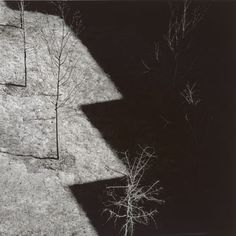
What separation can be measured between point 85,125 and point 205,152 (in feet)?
12.0

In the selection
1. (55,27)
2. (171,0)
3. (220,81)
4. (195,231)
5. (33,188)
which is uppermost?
(171,0)

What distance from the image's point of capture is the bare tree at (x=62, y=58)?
54.4 feet

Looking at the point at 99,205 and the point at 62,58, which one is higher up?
the point at 62,58

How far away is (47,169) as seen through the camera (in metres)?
14.3

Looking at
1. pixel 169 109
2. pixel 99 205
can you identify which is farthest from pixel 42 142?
pixel 169 109

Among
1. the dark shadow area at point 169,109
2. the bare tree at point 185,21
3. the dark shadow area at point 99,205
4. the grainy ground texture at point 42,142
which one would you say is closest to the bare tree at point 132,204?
the dark shadow area at point 99,205

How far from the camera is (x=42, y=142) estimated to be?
1512 cm

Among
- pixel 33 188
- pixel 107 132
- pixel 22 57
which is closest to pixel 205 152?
pixel 107 132

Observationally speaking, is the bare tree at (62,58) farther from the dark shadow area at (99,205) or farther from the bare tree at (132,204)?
the bare tree at (132,204)

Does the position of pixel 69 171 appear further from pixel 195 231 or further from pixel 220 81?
pixel 220 81

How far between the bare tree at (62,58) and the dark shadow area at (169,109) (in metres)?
0.57

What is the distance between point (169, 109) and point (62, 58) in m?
4.16

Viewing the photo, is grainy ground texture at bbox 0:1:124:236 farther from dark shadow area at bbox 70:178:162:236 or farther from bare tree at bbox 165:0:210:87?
bare tree at bbox 165:0:210:87

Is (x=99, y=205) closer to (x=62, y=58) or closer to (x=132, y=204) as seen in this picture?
(x=132, y=204)
